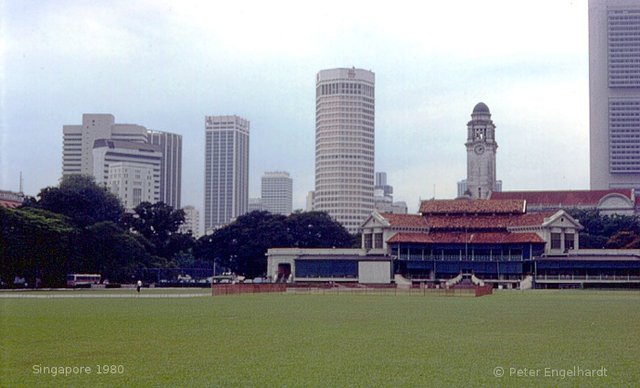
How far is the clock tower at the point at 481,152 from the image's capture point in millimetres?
161125

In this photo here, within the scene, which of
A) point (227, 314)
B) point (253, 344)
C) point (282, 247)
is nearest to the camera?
point (253, 344)

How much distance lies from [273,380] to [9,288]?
72585 millimetres

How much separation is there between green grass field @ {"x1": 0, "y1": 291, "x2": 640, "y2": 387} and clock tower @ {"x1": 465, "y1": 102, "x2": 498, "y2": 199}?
125928mm

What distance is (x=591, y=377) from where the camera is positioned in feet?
60.8

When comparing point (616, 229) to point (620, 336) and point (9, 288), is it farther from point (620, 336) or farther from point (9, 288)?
point (620, 336)

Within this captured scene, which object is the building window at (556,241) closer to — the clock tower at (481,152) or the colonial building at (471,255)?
the colonial building at (471,255)

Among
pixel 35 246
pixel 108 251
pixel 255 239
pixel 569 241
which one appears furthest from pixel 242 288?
pixel 569 241

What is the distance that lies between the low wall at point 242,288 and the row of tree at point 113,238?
23.0 m

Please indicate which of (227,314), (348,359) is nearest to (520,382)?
(348,359)

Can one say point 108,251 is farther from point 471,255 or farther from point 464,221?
point 464,221

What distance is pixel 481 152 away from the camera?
162375 mm

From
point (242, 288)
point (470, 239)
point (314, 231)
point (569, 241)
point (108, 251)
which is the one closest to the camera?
point (242, 288)

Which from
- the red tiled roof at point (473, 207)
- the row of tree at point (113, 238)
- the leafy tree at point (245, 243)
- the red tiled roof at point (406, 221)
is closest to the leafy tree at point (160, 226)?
the row of tree at point (113, 238)

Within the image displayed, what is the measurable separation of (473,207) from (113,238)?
48767mm
